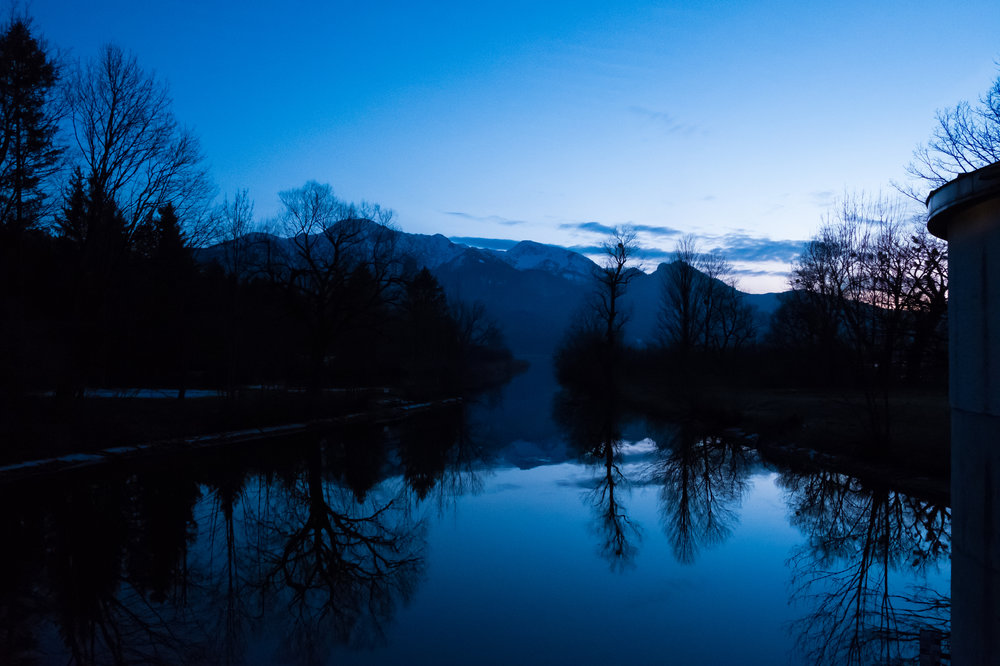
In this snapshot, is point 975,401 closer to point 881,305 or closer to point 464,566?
point 464,566

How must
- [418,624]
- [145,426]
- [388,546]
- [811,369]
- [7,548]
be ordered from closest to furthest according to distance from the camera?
1. [418,624]
2. [7,548]
3. [388,546]
4. [145,426]
5. [811,369]

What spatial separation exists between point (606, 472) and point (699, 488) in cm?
339

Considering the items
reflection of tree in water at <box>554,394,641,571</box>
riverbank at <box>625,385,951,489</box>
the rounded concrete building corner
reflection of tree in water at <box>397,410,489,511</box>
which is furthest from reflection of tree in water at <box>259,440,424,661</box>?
riverbank at <box>625,385,951,489</box>

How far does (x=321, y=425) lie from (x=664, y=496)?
1878cm

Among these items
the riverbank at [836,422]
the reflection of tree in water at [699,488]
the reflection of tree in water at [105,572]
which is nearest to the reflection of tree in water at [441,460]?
the reflection of tree in water at [699,488]

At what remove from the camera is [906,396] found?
35.6 metres

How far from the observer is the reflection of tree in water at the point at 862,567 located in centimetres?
791

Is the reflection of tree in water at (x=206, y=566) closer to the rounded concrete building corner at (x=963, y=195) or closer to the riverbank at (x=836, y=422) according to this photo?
the rounded concrete building corner at (x=963, y=195)

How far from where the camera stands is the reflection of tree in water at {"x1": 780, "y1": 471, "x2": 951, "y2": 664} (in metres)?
7.91

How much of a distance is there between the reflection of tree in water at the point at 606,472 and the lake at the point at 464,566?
11cm

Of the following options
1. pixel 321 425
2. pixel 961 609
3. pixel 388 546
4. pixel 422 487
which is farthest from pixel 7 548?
pixel 321 425

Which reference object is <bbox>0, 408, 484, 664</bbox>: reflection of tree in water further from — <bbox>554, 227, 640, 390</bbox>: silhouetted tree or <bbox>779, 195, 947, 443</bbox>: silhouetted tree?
<bbox>554, 227, 640, 390</bbox>: silhouetted tree

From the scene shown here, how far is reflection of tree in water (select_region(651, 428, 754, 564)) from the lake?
104mm

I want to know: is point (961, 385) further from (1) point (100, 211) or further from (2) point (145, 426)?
(1) point (100, 211)
